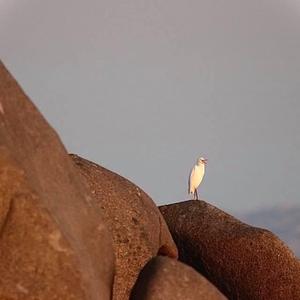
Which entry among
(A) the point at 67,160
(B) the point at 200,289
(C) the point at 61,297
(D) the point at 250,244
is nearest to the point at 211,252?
(D) the point at 250,244

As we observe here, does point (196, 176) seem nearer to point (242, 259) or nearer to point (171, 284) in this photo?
point (242, 259)

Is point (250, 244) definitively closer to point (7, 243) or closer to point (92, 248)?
point (92, 248)

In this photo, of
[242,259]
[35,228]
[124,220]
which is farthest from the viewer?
[242,259]

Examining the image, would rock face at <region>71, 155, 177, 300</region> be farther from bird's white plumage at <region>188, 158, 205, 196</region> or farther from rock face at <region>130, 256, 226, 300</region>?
bird's white plumage at <region>188, 158, 205, 196</region>

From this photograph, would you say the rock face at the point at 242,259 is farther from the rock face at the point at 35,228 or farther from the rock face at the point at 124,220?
the rock face at the point at 35,228

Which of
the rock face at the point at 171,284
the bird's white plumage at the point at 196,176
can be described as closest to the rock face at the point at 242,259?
the rock face at the point at 171,284

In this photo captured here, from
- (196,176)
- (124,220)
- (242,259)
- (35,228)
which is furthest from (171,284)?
(196,176)

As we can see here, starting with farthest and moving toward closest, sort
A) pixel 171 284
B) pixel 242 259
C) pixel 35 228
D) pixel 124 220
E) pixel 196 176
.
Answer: pixel 196 176, pixel 242 259, pixel 124 220, pixel 171 284, pixel 35 228
